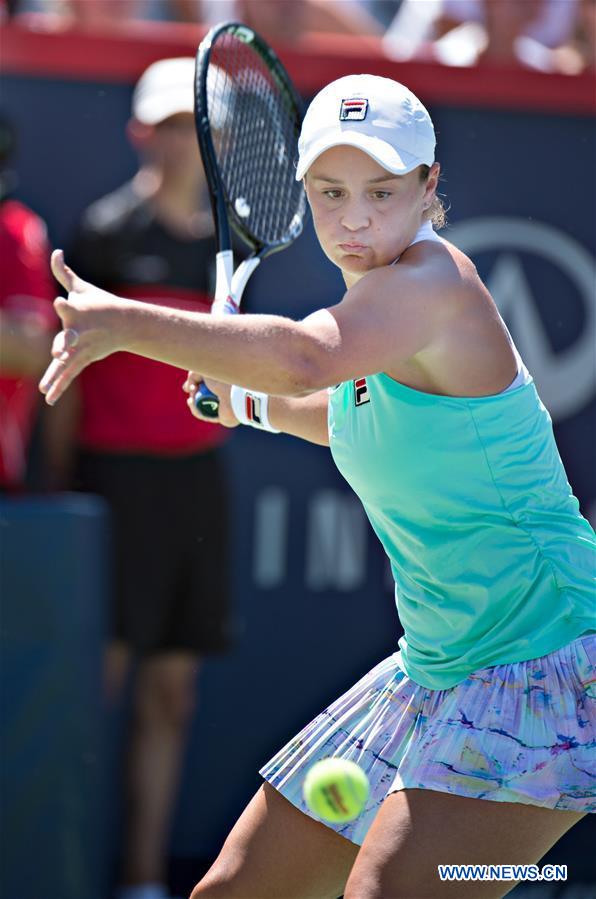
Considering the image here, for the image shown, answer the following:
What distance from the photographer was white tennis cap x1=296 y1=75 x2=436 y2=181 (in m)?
2.56

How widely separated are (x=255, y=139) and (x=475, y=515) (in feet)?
4.68

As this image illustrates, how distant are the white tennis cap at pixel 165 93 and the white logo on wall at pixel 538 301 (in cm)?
119

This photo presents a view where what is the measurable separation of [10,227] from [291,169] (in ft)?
4.96

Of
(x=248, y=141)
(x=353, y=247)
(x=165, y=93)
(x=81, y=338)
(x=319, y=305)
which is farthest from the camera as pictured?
(x=319, y=305)

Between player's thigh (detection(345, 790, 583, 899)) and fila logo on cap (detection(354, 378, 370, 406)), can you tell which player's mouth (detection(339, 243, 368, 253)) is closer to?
fila logo on cap (detection(354, 378, 370, 406))

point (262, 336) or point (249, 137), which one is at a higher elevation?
point (249, 137)

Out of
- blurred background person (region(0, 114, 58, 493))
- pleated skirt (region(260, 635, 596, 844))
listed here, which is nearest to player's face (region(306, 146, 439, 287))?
pleated skirt (region(260, 635, 596, 844))

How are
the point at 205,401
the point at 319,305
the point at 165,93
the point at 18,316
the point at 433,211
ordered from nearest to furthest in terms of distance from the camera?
the point at 433,211 < the point at 205,401 < the point at 18,316 < the point at 165,93 < the point at 319,305

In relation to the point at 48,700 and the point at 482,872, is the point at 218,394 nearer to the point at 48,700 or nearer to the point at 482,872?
the point at 482,872

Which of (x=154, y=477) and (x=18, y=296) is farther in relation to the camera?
(x=154, y=477)

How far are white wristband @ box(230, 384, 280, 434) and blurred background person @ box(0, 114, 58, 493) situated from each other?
1.77 meters

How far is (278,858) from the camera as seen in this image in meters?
2.84

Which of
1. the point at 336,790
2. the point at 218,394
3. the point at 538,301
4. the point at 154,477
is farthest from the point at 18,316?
the point at 336,790

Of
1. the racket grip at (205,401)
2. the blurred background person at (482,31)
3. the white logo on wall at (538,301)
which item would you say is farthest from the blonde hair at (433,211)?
the blurred background person at (482,31)
